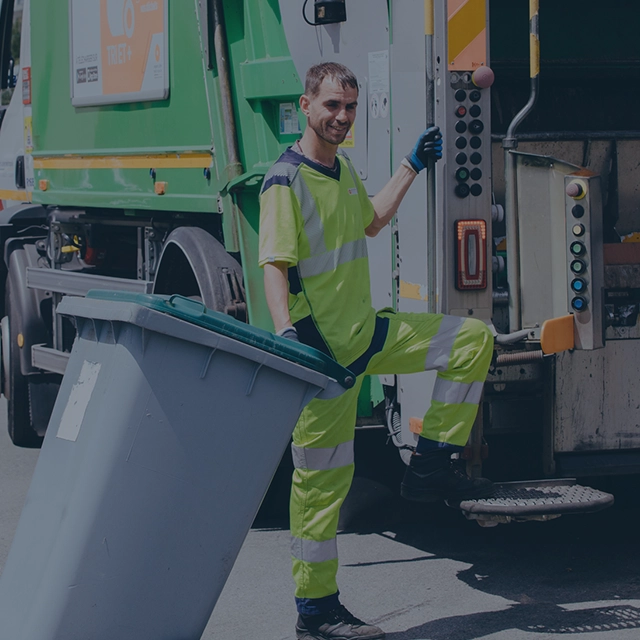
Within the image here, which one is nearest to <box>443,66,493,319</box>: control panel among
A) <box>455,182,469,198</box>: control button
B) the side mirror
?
<box>455,182,469,198</box>: control button

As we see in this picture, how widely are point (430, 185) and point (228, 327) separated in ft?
3.58

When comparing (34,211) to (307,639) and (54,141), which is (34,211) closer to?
(54,141)

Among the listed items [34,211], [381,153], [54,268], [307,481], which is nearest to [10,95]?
[34,211]

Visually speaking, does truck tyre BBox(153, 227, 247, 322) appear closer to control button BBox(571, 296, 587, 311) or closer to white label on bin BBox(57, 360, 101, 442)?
control button BBox(571, 296, 587, 311)

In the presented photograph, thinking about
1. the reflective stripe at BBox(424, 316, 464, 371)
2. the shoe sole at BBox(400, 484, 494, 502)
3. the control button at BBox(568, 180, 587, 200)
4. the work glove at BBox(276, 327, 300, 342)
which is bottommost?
the shoe sole at BBox(400, 484, 494, 502)

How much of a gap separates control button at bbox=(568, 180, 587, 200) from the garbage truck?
0.06 ft

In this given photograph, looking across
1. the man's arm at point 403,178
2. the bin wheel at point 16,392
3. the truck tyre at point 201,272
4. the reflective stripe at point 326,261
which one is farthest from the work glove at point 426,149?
the bin wheel at point 16,392

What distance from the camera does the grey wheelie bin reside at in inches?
120

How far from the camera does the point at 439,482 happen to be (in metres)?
3.90

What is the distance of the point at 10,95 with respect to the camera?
24.0 ft

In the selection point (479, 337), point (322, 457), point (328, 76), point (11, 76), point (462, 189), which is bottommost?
point (322, 457)

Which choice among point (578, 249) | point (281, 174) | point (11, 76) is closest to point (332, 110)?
point (281, 174)

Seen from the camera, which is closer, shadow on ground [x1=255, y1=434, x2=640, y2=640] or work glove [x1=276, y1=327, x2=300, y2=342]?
work glove [x1=276, y1=327, x2=300, y2=342]

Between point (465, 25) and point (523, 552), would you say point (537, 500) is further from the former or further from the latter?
point (465, 25)
